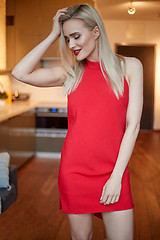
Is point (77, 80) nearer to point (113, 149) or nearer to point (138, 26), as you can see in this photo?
point (113, 149)

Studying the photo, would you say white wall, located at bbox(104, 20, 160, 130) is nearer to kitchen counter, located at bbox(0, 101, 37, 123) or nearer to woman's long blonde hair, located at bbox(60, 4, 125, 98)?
kitchen counter, located at bbox(0, 101, 37, 123)

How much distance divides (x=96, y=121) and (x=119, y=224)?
0.40 metres

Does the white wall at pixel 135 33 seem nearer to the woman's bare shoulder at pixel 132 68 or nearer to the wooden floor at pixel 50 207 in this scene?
the wooden floor at pixel 50 207

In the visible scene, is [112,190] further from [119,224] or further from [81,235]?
[81,235]

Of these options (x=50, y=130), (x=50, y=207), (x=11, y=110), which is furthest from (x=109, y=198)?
(x=50, y=130)

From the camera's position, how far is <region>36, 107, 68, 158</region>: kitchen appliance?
493 cm

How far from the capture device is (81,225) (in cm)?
138

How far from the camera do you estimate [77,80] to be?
1379 millimetres

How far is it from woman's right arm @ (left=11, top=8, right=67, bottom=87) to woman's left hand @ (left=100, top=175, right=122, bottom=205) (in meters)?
0.46

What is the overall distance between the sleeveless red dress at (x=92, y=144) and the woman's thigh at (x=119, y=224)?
0.09 ft

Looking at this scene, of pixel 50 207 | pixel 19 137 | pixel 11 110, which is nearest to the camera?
pixel 50 207

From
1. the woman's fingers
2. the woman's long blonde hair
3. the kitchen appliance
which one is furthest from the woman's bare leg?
the kitchen appliance

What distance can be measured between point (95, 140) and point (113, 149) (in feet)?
0.25

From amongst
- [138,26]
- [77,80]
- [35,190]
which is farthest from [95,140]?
[138,26]
